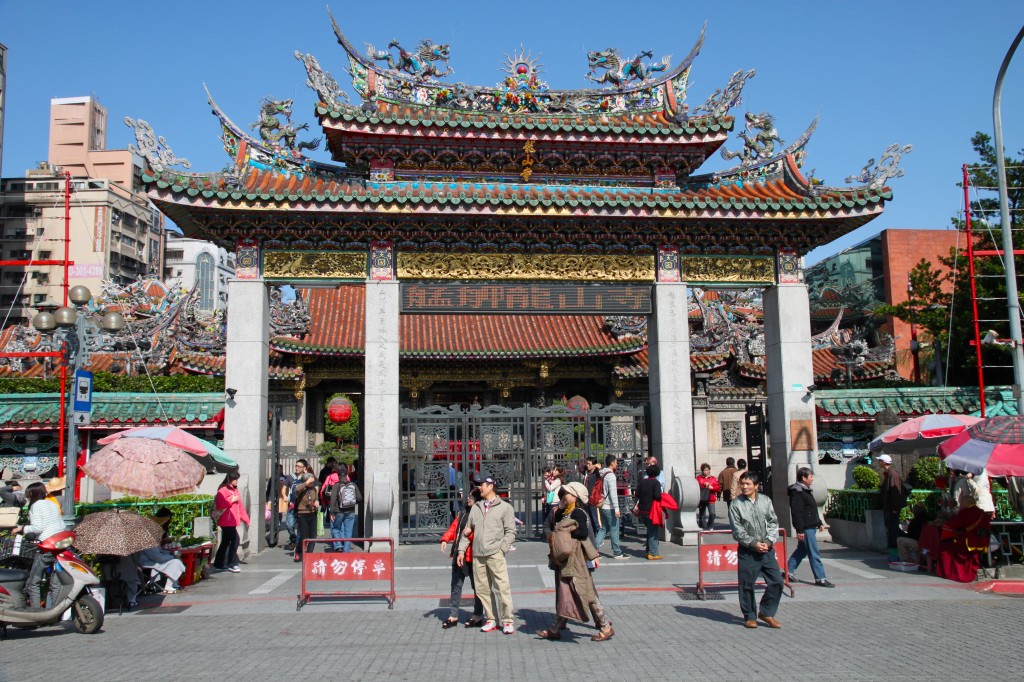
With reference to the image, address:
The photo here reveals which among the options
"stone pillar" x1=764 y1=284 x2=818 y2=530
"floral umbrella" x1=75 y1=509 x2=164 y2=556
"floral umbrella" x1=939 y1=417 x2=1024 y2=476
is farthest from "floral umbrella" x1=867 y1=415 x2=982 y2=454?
"floral umbrella" x1=75 y1=509 x2=164 y2=556

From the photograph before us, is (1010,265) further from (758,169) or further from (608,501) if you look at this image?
(608,501)

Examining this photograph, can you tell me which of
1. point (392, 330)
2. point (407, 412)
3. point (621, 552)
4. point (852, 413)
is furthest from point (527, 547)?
point (852, 413)

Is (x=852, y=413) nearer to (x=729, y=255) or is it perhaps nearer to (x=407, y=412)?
(x=729, y=255)

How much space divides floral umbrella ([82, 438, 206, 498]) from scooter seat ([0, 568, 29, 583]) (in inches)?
64.1

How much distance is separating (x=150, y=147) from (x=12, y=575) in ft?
28.5

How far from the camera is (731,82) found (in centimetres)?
1764

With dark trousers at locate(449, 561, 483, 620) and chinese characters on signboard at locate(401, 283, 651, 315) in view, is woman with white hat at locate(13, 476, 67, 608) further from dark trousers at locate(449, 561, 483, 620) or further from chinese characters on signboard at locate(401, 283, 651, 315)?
chinese characters on signboard at locate(401, 283, 651, 315)

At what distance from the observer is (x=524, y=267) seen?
16672 mm

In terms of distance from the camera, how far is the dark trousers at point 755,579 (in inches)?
350

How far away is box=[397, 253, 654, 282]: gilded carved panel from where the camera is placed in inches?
645

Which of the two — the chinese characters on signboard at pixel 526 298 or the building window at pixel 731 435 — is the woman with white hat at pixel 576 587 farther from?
the building window at pixel 731 435

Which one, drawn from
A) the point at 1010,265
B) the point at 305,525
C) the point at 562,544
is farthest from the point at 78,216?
the point at 562,544

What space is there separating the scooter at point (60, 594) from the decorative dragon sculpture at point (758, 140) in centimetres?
1482

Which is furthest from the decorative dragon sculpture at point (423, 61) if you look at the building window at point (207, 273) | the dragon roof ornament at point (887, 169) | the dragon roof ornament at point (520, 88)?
the building window at point (207, 273)
